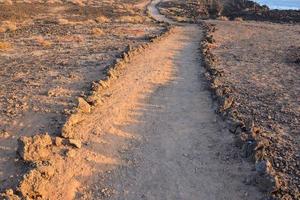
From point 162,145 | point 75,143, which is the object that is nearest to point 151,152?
point 162,145

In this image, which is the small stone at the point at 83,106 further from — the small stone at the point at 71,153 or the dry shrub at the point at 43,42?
the dry shrub at the point at 43,42

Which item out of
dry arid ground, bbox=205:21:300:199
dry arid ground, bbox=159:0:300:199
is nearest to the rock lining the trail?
dry arid ground, bbox=159:0:300:199

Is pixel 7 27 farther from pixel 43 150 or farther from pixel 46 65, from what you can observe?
pixel 43 150

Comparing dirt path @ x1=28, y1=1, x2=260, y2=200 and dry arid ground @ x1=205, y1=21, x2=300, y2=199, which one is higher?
dry arid ground @ x1=205, y1=21, x2=300, y2=199

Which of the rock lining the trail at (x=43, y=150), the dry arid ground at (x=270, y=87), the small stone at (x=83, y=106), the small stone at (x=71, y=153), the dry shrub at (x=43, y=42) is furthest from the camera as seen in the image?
the dry shrub at (x=43, y=42)

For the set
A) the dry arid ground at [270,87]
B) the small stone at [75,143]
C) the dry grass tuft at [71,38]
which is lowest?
the small stone at [75,143]

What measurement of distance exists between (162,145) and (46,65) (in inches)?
434

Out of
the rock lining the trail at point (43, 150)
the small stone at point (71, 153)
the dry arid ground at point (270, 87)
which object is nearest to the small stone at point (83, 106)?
the rock lining the trail at point (43, 150)

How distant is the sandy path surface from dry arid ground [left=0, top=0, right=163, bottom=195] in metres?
1.49

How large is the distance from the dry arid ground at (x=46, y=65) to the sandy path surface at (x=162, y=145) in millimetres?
1491

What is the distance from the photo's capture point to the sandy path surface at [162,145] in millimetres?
10656

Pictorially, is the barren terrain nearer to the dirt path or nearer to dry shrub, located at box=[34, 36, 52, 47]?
the dirt path

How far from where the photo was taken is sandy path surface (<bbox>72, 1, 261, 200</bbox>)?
1066 centimetres

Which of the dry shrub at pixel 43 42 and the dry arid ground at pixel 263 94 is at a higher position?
the dry arid ground at pixel 263 94
